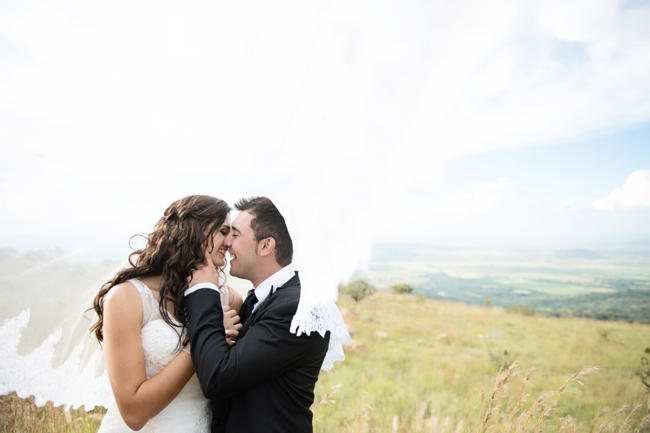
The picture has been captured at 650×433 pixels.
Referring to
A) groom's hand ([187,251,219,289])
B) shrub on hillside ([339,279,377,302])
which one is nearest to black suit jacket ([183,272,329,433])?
groom's hand ([187,251,219,289])

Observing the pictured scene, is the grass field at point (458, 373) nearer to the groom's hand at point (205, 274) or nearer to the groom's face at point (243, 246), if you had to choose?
the groom's face at point (243, 246)

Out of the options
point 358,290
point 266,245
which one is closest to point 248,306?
point 266,245

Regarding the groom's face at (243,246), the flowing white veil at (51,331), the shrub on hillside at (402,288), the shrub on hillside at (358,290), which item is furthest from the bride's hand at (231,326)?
the shrub on hillside at (402,288)

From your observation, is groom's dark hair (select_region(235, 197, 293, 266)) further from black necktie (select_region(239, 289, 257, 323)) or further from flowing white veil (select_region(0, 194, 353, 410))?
black necktie (select_region(239, 289, 257, 323))

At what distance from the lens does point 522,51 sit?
34.9 metres

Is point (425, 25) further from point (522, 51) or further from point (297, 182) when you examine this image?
point (522, 51)

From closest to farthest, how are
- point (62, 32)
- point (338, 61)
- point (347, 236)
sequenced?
point (347, 236) < point (338, 61) < point (62, 32)

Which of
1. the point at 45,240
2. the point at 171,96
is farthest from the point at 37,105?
the point at 171,96

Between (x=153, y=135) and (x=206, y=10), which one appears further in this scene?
(x=153, y=135)

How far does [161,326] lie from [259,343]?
24.8 inches

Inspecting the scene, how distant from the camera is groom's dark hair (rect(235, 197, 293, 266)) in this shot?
2.22 m

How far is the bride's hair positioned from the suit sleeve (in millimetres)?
292

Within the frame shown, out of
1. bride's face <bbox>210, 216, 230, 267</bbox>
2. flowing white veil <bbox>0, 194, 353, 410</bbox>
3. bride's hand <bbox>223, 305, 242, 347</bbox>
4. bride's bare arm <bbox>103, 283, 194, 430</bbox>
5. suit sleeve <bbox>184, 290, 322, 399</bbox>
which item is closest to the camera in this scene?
suit sleeve <bbox>184, 290, 322, 399</bbox>

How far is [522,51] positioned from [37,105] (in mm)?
38594
